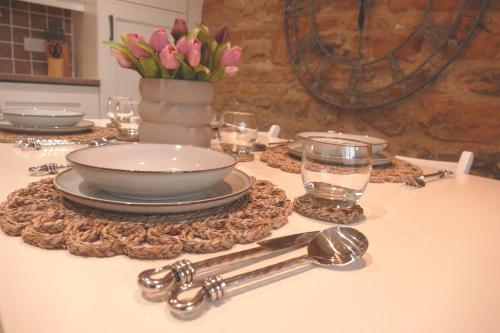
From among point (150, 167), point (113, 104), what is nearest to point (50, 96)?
point (113, 104)

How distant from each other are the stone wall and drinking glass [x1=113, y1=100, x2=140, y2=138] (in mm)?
1172

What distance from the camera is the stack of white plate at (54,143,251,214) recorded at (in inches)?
16.4

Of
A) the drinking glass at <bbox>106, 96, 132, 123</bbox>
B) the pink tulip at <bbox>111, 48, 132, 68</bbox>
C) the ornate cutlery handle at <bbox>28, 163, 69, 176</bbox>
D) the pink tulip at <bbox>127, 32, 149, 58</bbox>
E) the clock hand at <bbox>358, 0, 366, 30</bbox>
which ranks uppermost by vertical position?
the clock hand at <bbox>358, 0, 366, 30</bbox>

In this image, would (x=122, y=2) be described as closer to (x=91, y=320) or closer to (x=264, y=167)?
(x=264, y=167)

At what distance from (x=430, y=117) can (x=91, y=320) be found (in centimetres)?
166

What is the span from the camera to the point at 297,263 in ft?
1.18

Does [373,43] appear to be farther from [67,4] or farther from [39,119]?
[67,4]

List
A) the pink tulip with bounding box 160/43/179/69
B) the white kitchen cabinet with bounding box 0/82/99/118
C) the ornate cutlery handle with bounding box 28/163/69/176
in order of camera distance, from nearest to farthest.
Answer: the ornate cutlery handle with bounding box 28/163/69/176
the pink tulip with bounding box 160/43/179/69
the white kitchen cabinet with bounding box 0/82/99/118

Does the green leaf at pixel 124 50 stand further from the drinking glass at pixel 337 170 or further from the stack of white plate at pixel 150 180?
the drinking glass at pixel 337 170

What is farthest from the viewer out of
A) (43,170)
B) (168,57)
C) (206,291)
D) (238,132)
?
(238,132)

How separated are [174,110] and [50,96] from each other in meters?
1.94

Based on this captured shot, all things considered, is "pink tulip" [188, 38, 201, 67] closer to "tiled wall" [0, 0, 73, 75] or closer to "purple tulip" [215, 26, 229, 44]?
"purple tulip" [215, 26, 229, 44]

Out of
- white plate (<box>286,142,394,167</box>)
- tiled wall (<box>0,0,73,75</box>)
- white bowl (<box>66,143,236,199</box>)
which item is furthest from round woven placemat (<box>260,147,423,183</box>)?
tiled wall (<box>0,0,73,75</box>)

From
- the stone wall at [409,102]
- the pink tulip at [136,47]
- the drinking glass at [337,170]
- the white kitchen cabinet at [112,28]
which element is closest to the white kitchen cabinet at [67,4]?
the white kitchen cabinet at [112,28]
